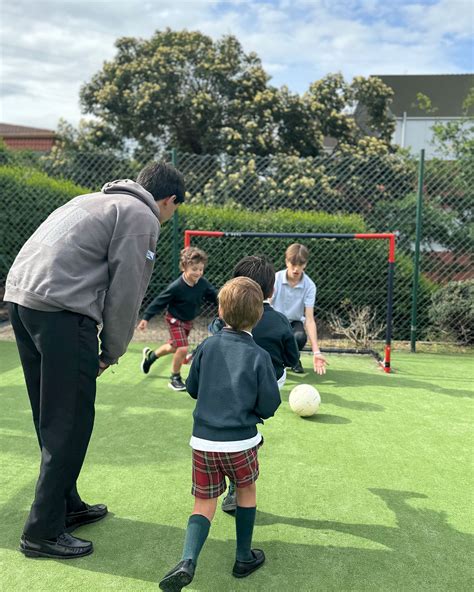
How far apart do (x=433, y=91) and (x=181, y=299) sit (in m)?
33.6

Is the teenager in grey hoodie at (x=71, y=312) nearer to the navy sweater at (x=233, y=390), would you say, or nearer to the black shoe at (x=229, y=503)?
the navy sweater at (x=233, y=390)

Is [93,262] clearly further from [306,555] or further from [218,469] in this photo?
[306,555]

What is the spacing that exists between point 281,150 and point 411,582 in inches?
593

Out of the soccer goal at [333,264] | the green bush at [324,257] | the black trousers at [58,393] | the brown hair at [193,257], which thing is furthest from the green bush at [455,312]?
the black trousers at [58,393]

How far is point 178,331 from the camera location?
518 cm

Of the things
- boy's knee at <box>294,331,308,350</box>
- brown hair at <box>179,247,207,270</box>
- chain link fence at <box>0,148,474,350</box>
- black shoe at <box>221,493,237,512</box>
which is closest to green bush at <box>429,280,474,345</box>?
chain link fence at <box>0,148,474,350</box>

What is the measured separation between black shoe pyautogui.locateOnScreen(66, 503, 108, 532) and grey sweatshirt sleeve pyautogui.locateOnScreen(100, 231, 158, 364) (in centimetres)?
90

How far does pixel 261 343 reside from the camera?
2715mm

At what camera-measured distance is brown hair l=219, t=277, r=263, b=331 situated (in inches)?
88.0

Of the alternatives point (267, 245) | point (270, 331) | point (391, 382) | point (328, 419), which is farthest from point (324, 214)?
point (270, 331)

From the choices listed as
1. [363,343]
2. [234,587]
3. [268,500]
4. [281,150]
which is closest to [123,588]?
[234,587]

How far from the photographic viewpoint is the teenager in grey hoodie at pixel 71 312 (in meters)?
2.24

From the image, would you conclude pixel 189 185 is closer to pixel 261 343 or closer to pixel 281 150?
pixel 261 343

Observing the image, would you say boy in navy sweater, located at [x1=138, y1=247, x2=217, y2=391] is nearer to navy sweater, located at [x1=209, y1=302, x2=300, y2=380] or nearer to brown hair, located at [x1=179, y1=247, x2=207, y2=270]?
brown hair, located at [x1=179, y1=247, x2=207, y2=270]
